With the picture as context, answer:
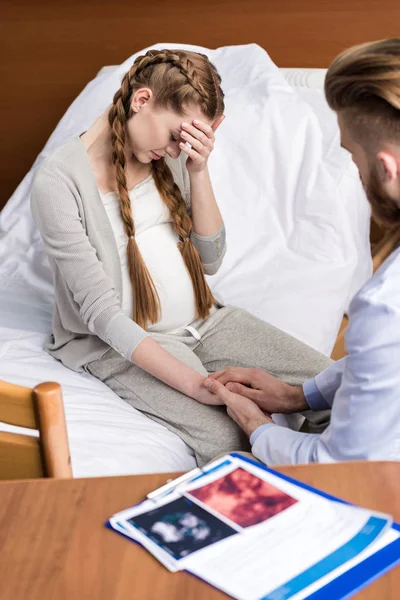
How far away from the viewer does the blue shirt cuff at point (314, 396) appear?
1.37 metres

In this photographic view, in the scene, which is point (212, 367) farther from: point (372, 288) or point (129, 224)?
point (372, 288)

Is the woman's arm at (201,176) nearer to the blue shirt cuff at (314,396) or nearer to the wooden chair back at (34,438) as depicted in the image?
the blue shirt cuff at (314,396)

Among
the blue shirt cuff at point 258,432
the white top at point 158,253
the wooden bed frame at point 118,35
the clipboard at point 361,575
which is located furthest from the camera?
the wooden bed frame at point 118,35

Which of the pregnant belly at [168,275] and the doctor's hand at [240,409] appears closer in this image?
the doctor's hand at [240,409]

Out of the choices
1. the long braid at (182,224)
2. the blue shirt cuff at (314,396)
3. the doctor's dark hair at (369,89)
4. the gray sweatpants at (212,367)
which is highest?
the doctor's dark hair at (369,89)

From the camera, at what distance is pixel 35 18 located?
271cm

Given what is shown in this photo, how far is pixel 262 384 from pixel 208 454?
16 centimetres

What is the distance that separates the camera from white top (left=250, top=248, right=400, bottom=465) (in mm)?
950

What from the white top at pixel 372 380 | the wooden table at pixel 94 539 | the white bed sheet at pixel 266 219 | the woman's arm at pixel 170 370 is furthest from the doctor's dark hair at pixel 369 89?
the white bed sheet at pixel 266 219

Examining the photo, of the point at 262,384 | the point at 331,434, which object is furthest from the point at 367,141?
the point at 262,384

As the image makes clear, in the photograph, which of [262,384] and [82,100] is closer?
[262,384]

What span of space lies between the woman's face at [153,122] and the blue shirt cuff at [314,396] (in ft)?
1.68

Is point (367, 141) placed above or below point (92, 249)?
above

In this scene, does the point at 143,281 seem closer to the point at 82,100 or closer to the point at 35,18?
the point at 82,100
